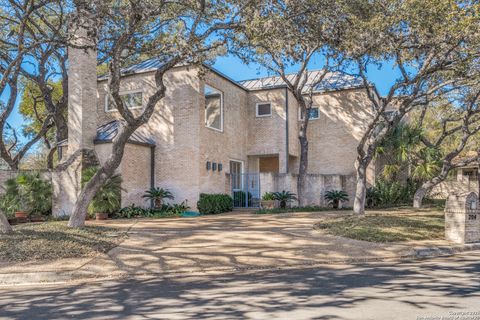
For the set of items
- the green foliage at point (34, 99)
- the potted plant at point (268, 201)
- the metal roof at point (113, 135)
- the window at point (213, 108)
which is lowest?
the potted plant at point (268, 201)

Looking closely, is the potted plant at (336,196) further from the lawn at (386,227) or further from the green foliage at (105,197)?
the green foliage at (105,197)

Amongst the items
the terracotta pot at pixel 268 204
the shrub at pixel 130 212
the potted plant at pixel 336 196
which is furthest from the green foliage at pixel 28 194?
the potted plant at pixel 336 196

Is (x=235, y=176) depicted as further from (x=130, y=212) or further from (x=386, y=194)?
(x=386, y=194)

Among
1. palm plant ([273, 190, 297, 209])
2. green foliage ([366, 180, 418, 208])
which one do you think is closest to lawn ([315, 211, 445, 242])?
palm plant ([273, 190, 297, 209])

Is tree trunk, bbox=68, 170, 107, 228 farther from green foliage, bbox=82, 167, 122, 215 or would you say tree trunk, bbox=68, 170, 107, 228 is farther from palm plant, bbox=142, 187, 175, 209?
palm plant, bbox=142, 187, 175, 209

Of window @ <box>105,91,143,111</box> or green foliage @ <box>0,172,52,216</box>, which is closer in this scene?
green foliage @ <box>0,172,52,216</box>

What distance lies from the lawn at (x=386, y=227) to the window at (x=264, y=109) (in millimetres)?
9473

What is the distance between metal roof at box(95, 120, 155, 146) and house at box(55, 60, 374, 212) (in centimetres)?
5

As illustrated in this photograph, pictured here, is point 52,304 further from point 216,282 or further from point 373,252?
point 373,252

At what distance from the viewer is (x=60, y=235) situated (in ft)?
34.7

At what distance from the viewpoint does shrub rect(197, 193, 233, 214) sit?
18.0 m

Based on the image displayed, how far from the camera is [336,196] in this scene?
67.4ft

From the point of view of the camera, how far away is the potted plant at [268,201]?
19625 mm

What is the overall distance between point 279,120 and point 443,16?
37.0 feet
